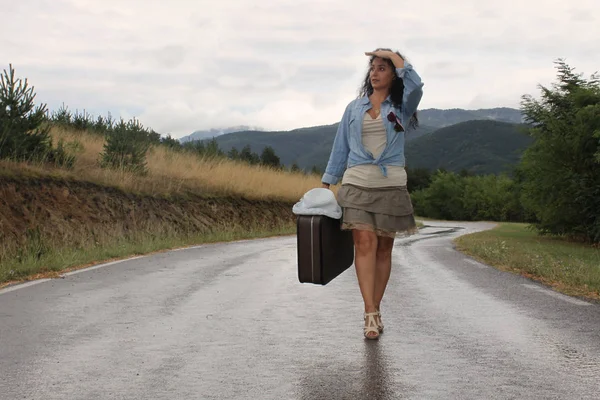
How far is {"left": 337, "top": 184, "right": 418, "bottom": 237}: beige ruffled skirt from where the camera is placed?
5859 mm

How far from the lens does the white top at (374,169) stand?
5.96m

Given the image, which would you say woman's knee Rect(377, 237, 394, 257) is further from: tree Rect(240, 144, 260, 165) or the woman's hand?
tree Rect(240, 144, 260, 165)

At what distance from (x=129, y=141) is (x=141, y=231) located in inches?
200

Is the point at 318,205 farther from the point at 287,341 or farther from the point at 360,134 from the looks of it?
the point at 287,341

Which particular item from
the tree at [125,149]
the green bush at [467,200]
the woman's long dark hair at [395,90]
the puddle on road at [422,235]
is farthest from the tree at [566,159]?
the green bush at [467,200]

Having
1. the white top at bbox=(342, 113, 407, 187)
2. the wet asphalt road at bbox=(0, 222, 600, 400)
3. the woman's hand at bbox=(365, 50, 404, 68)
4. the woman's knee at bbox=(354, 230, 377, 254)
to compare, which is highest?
the woman's hand at bbox=(365, 50, 404, 68)

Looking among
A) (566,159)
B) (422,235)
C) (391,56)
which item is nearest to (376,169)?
(391,56)

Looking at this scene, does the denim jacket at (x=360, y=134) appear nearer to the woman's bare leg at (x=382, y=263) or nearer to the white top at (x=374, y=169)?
the white top at (x=374, y=169)

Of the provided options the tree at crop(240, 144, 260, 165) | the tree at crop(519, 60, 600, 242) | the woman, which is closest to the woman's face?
the woman

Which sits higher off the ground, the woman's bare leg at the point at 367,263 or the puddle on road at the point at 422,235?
the woman's bare leg at the point at 367,263

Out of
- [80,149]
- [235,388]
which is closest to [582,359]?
[235,388]

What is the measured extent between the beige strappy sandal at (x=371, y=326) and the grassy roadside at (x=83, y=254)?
5.81m

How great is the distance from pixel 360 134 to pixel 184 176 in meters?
21.4

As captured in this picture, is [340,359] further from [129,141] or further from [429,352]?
[129,141]
